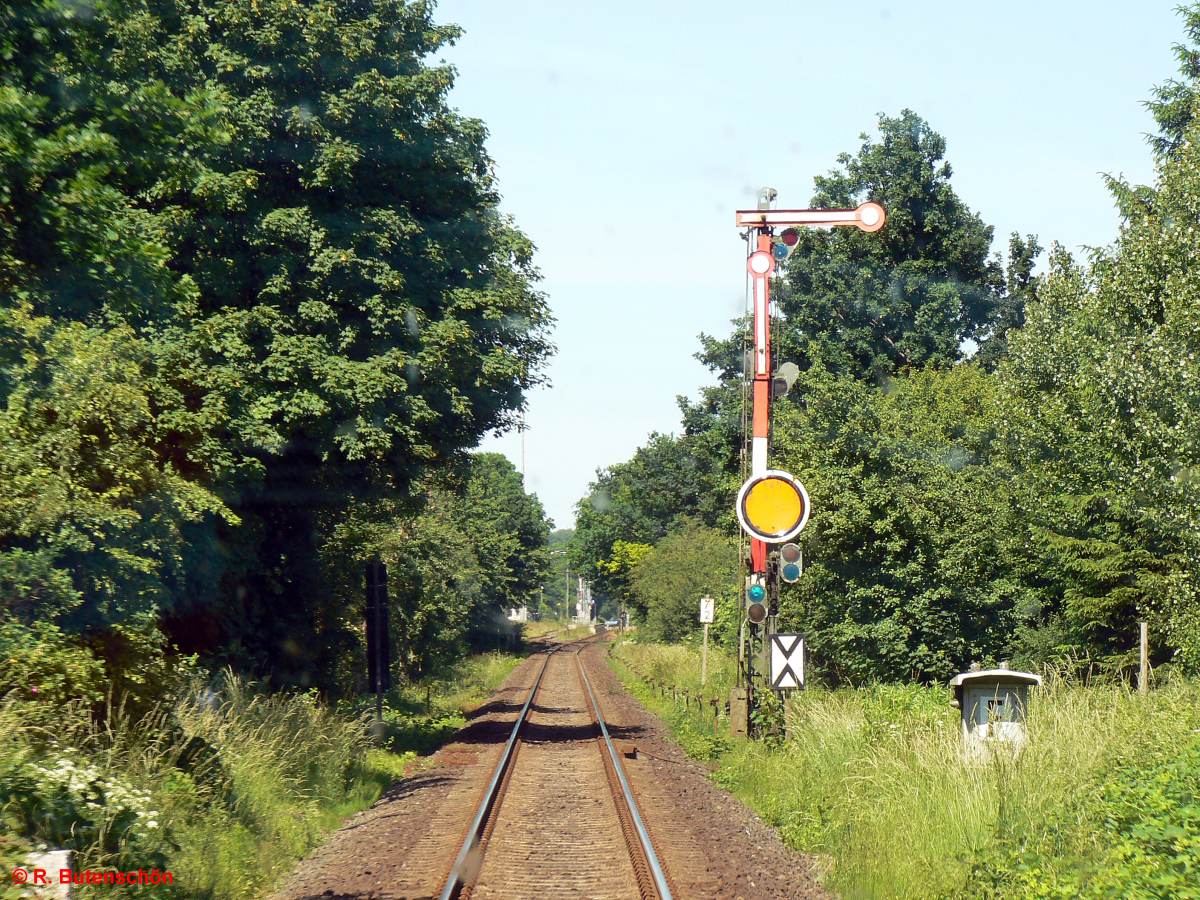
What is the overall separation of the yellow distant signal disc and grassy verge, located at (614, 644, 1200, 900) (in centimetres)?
249

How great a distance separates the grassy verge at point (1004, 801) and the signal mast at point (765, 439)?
1.82 metres

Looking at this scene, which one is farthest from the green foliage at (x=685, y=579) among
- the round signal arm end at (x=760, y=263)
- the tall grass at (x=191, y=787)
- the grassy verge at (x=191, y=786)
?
the tall grass at (x=191, y=787)

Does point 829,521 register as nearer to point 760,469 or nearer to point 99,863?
point 760,469

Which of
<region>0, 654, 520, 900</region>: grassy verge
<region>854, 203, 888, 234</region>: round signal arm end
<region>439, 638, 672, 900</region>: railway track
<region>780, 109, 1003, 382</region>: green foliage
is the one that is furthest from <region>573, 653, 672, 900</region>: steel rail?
<region>780, 109, 1003, 382</region>: green foliage

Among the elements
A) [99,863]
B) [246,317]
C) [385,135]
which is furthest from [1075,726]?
[385,135]

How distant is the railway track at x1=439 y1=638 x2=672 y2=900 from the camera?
9.09 m

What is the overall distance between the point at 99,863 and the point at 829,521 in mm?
14706

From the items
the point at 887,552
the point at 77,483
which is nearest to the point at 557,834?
the point at 77,483

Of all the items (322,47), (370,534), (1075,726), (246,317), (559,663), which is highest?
(322,47)

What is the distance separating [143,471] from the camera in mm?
11406

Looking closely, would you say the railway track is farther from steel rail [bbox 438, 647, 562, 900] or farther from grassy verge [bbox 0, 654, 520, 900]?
grassy verge [bbox 0, 654, 520, 900]

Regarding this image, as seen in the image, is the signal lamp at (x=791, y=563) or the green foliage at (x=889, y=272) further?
the green foliage at (x=889, y=272)

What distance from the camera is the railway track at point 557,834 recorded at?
9.09 m

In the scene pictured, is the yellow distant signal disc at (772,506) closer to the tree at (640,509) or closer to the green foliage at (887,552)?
the green foliage at (887,552)
